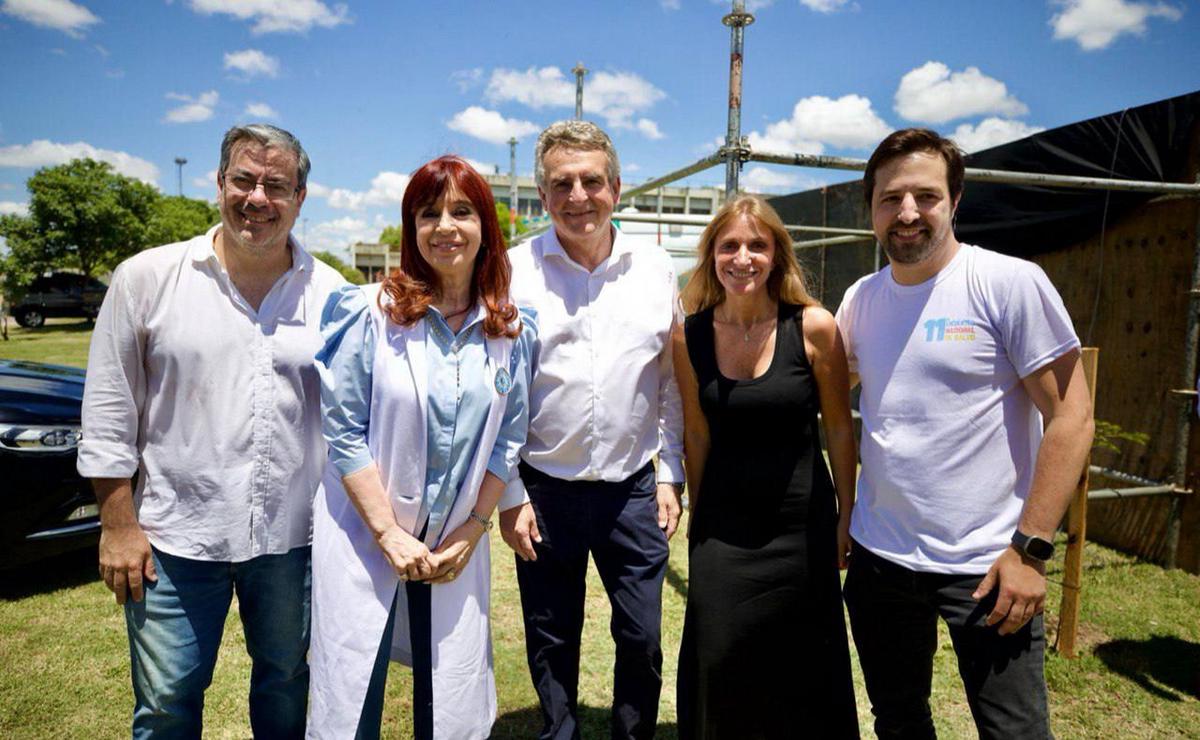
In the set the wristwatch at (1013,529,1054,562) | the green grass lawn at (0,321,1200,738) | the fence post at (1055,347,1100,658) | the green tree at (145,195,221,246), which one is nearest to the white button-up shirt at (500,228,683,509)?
the green grass lawn at (0,321,1200,738)

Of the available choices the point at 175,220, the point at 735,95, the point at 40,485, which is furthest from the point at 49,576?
the point at 175,220

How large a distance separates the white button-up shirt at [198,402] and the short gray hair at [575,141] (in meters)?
0.92

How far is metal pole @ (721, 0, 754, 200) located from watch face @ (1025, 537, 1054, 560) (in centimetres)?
218

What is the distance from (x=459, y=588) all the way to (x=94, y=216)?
35558mm

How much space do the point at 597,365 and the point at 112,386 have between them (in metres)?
1.37

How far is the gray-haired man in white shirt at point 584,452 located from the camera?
2291mm

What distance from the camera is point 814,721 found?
7.39ft

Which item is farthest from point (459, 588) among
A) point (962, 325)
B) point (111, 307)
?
point (962, 325)

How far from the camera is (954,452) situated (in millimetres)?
1959

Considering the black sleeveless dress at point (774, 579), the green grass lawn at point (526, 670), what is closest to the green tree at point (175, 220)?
the green grass lawn at point (526, 670)

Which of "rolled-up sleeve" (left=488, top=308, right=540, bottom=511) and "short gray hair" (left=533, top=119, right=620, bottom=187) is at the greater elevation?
"short gray hair" (left=533, top=119, right=620, bottom=187)

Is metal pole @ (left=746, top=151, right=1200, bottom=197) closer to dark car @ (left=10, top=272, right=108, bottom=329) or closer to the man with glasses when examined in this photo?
the man with glasses

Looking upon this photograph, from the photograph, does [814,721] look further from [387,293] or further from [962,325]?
[387,293]

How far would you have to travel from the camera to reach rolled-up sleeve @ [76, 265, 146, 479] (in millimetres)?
1901
